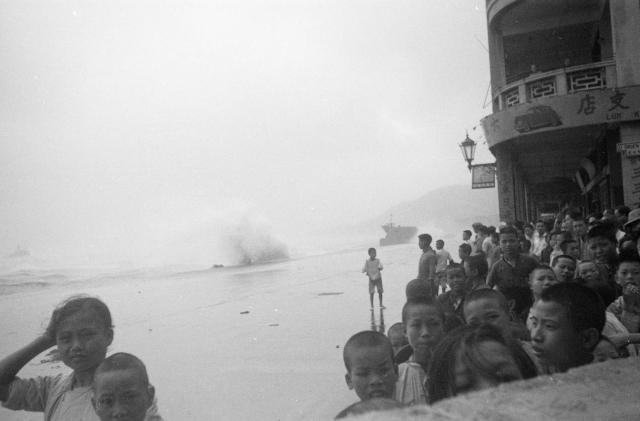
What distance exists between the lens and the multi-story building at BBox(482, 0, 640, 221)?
8.62 meters

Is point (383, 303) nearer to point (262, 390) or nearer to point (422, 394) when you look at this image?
point (262, 390)

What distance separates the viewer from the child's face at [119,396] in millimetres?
1720

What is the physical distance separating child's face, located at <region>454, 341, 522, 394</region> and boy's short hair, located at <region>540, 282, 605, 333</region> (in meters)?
0.65

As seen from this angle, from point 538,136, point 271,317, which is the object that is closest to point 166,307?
point 271,317

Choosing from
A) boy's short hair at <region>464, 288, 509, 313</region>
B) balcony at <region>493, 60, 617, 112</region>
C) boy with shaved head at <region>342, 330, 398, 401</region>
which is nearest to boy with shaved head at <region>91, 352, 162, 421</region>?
boy with shaved head at <region>342, 330, 398, 401</region>

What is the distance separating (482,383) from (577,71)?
10297mm

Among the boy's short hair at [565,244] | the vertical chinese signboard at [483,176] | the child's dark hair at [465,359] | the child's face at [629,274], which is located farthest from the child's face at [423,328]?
the vertical chinese signboard at [483,176]

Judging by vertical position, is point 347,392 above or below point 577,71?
below

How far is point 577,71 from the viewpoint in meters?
9.53

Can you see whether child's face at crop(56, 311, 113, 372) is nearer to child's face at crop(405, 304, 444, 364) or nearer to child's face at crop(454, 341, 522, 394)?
child's face at crop(405, 304, 444, 364)

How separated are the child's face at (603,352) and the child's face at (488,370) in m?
0.56

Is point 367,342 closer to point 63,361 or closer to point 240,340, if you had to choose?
point 63,361

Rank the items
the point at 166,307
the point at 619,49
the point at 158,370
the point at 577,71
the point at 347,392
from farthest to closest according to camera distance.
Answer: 1. the point at 166,307
2. the point at 577,71
3. the point at 619,49
4. the point at 158,370
5. the point at 347,392

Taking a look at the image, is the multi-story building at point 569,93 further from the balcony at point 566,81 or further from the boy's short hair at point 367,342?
the boy's short hair at point 367,342
